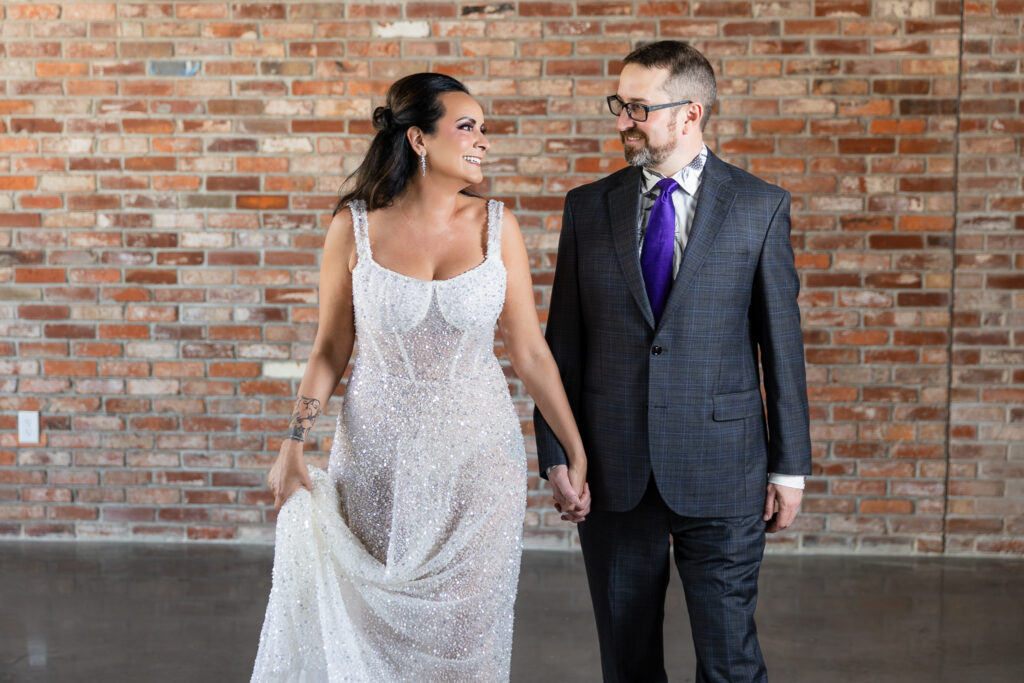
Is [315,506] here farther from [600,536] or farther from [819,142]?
[819,142]

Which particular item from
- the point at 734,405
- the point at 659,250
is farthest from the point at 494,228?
the point at 734,405

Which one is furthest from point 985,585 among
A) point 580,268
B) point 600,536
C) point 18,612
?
point 18,612

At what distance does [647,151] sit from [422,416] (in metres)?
0.81

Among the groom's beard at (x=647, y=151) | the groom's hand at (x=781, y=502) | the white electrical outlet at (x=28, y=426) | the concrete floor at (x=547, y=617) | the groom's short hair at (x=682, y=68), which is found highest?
the groom's short hair at (x=682, y=68)

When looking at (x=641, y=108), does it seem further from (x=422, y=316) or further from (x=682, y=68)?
(x=422, y=316)

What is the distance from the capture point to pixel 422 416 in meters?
2.33

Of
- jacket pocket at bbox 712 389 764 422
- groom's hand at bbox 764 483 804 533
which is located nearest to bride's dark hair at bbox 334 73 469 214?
jacket pocket at bbox 712 389 764 422

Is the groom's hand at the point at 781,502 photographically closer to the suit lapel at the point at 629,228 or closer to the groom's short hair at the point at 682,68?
the suit lapel at the point at 629,228

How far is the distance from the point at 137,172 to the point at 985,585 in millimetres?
4043

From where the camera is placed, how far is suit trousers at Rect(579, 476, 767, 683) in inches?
91.2

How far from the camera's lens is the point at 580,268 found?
7.87ft

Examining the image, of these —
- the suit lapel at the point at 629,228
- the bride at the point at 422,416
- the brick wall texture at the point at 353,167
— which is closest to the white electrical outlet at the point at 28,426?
the brick wall texture at the point at 353,167

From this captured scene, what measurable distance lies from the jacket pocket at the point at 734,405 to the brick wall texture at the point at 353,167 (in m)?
2.16

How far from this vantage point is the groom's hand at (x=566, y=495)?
236 cm
